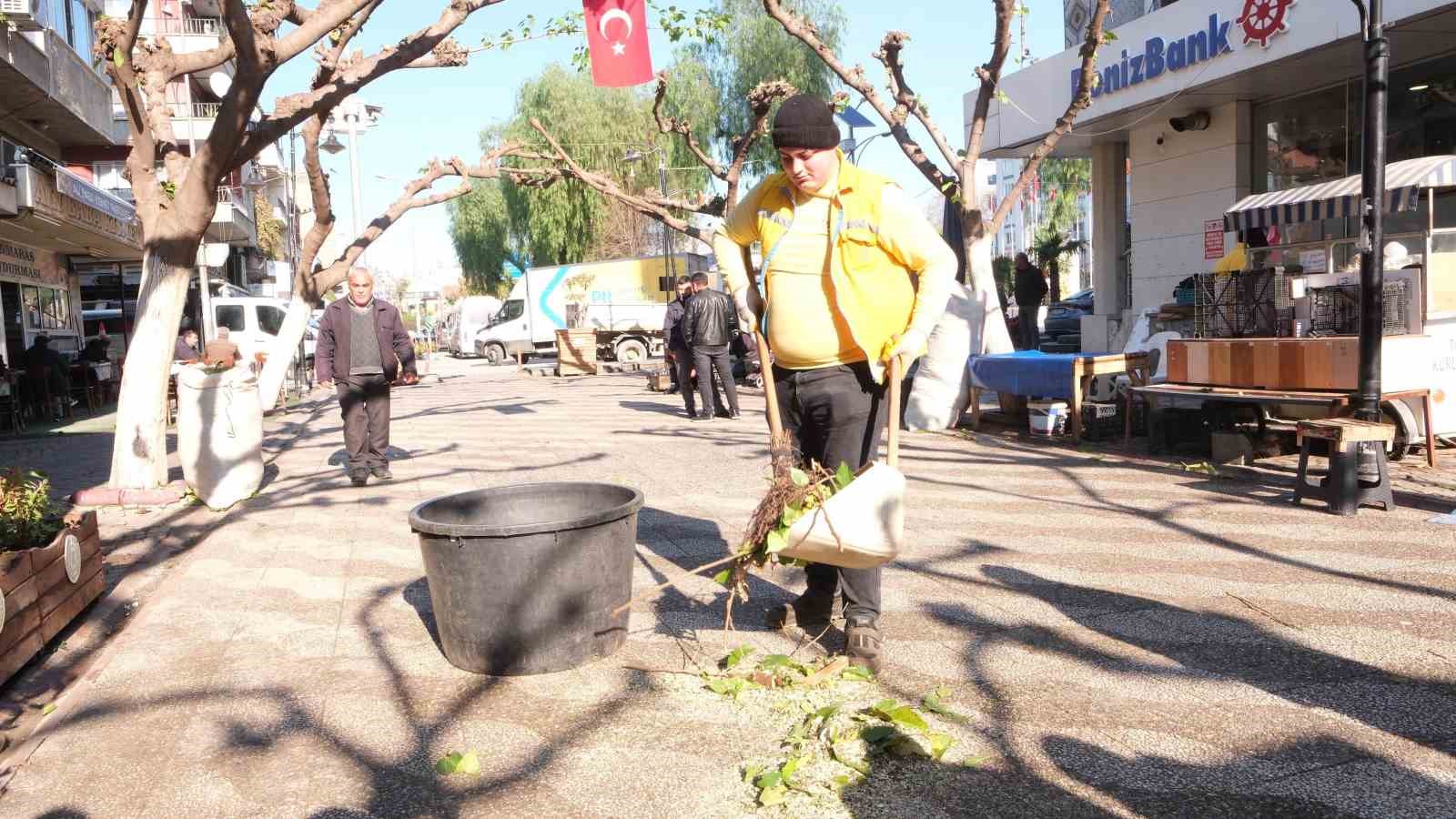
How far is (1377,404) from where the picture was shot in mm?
7273

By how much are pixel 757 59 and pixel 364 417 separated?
26.0 m

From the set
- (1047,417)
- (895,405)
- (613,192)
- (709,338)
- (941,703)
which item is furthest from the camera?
(613,192)

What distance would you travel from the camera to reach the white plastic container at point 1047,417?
35.3 feet

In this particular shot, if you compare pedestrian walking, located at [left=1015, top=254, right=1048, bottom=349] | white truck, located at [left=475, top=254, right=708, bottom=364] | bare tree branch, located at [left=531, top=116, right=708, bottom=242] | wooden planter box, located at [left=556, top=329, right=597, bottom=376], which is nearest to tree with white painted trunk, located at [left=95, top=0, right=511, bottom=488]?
bare tree branch, located at [left=531, top=116, right=708, bottom=242]

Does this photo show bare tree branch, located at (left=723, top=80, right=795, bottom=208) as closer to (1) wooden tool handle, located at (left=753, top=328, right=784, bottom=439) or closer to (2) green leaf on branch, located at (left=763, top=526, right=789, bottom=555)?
(1) wooden tool handle, located at (left=753, top=328, right=784, bottom=439)

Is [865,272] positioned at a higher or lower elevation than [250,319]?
lower

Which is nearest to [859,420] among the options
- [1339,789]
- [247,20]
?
[1339,789]

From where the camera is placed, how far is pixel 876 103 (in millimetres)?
12734

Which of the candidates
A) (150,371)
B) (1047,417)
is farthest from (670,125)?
(150,371)

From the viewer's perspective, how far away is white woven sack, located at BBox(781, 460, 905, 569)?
3.54 metres

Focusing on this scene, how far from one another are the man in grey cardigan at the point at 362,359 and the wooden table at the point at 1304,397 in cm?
632

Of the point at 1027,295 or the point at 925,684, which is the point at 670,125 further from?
the point at 925,684

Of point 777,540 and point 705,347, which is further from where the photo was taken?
point 705,347

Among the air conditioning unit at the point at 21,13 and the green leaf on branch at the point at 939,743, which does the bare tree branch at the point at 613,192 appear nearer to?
the air conditioning unit at the point at 21,13
